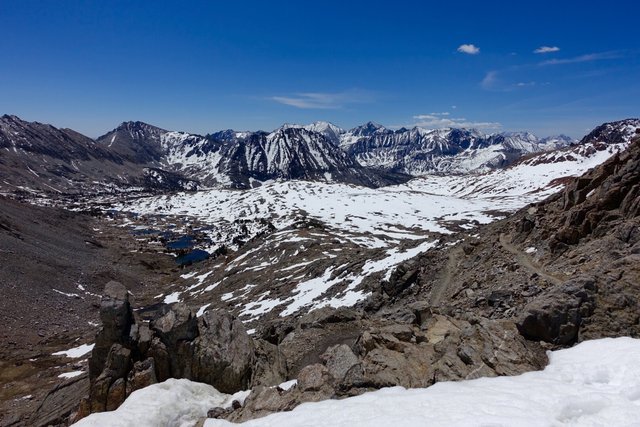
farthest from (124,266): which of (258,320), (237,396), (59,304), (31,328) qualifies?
(237,396)

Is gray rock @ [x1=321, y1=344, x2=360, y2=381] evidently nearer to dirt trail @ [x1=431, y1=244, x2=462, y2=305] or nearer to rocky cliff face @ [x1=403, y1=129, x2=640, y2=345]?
rocky cliff face @ [x1=403, y1=129, x2=640, y2=345]

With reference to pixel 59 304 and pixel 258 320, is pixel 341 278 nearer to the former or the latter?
pixel 258 320

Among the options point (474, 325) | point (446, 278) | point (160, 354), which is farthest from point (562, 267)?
point (160, 354)

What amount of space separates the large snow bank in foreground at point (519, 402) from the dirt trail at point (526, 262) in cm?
950

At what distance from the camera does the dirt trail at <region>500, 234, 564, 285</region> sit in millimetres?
24578

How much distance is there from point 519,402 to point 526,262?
22080 mm

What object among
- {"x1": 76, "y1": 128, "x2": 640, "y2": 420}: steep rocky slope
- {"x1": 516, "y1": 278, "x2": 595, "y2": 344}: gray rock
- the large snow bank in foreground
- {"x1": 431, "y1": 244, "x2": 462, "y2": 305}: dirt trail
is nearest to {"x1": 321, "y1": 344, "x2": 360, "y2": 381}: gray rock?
{"x1": 76, "y1": 128, "x2": 640, "y2": 420}: steep rocky slope

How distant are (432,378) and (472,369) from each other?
1.63 metres

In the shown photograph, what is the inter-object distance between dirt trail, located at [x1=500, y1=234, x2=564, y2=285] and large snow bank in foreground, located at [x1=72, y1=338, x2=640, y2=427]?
31.2 ft

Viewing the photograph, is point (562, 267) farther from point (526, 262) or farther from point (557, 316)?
point (557, 316)

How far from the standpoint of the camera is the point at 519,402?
11.9 meters

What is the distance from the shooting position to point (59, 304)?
76.2 m

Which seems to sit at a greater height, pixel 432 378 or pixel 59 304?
pixel 432 378

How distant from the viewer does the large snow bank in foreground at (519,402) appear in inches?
443
